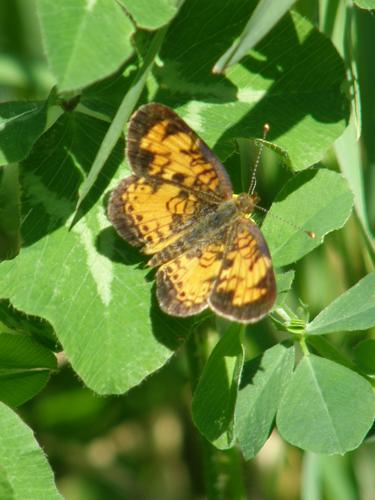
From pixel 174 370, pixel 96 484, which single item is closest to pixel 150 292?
pixel 174 370

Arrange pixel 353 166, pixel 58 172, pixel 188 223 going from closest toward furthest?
pixel 58 172
pixel 188 223
pixel 353 166

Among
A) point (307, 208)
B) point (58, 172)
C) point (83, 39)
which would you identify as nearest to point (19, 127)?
point (58, 172)

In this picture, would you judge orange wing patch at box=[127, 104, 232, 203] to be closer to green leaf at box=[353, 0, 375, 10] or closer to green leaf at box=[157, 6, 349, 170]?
green leaf at box=[157, 6, 349, 170]

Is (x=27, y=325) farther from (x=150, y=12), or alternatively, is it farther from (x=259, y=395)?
(x=150, y=12)

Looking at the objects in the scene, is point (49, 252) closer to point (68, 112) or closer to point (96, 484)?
point (68, 112)

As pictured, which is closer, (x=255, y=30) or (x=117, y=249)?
(x=255, y=30)

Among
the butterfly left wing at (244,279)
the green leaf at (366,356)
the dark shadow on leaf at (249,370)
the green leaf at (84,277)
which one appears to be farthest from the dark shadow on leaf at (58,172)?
the green leaf at (366,356)
